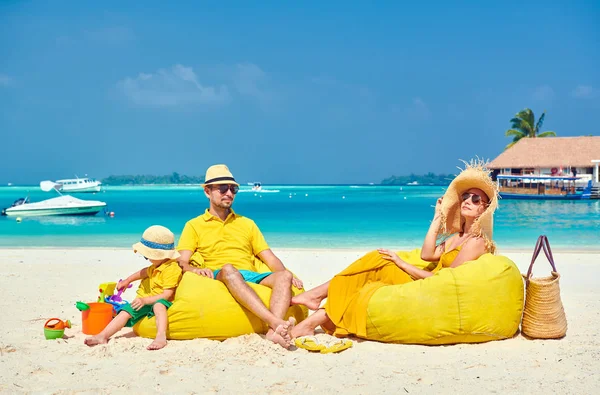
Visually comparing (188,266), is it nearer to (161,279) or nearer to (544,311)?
(161,279)

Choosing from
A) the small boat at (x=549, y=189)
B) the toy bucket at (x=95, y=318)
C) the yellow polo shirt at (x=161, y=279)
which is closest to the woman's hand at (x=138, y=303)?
the yellow polo shirt at (x=161, y=279)

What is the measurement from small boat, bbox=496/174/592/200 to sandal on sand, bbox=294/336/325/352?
3771 cm

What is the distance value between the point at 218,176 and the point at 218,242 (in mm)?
544

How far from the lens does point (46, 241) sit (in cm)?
1695

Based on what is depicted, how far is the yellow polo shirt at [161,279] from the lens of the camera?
448cm

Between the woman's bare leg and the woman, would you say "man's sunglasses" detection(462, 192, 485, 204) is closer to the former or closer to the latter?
the woman

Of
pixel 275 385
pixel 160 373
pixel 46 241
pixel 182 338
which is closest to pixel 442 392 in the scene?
pixel 275 385

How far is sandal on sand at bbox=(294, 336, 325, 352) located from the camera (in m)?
4.05

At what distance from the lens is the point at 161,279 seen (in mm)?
4492

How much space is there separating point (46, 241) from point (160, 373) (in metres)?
14.8

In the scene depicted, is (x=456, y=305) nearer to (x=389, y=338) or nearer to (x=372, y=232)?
(x=389, y=338)

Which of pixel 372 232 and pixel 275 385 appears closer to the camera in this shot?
pixel 275 385

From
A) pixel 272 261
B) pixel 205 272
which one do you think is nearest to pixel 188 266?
pixel 205 272

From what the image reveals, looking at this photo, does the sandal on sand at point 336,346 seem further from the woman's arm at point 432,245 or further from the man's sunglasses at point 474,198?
the man's sunglasses at point 474,198
